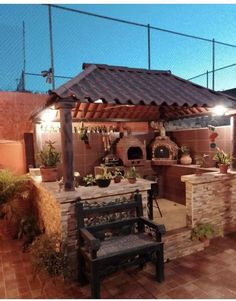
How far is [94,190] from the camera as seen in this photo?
3.99m

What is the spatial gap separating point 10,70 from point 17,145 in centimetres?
228

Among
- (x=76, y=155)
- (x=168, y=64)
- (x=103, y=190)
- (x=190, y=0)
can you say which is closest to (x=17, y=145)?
(x=76, y=155)

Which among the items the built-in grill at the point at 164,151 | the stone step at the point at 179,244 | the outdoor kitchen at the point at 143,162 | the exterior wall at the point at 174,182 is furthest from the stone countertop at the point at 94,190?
the built-in grill at the point at 164,151

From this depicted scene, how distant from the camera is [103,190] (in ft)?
13.2

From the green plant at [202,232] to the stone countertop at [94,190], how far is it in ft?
4.33

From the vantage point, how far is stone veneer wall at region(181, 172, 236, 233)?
4805mm

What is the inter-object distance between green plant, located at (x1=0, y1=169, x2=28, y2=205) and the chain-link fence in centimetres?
284

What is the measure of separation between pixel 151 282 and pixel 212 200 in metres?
2.27

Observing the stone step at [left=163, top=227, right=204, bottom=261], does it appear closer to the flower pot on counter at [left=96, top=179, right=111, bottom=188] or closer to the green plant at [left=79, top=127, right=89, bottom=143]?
the flower pot on counter at [left=96, top=179, right=111, bottom=188]

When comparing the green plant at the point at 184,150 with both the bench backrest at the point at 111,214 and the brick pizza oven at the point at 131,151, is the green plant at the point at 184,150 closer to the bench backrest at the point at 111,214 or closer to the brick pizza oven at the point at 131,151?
the brick pizza oven at the point at 131,151

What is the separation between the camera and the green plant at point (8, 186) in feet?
16.5

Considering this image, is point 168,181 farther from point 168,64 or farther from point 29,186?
point 168,64

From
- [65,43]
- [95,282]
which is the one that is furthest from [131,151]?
[95,282]

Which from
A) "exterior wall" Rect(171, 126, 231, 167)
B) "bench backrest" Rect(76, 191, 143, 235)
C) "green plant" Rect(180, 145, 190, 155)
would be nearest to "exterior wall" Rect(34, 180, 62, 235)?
"bench backrest" Rect(76, 191, 143, 235)
